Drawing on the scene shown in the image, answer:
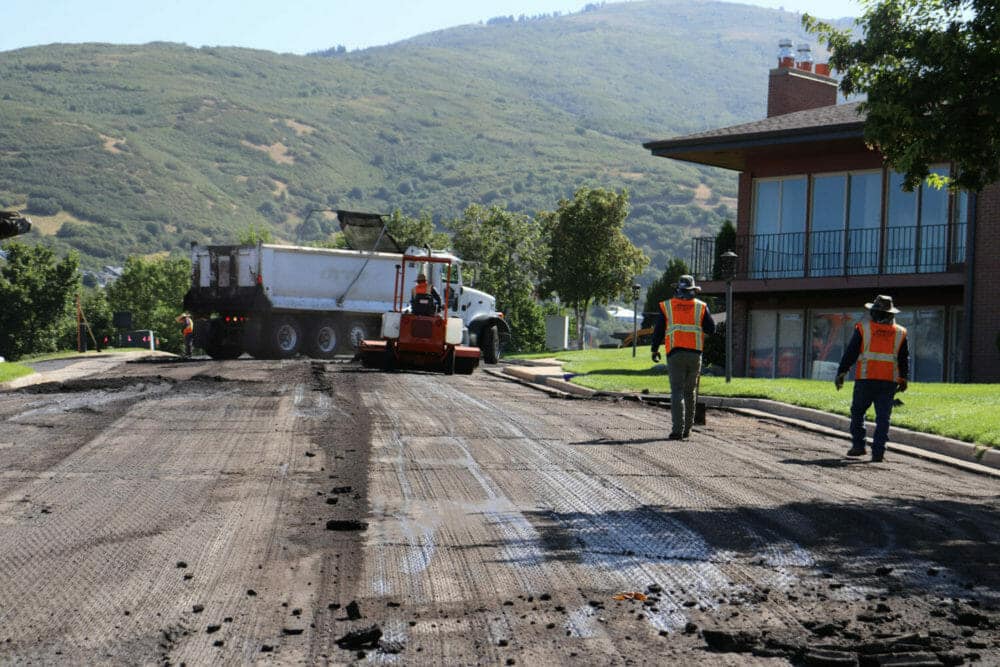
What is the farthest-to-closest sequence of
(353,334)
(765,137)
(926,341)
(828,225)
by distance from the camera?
1. (353,334)
2. (828,225)
3. (765,137)
4. (926,341)

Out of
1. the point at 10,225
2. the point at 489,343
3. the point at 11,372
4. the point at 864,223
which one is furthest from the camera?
the point at 489,343

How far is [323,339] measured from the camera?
37.7 metres

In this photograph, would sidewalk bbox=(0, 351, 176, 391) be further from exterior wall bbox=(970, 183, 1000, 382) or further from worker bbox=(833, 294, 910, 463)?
exterior wall bbox=(970, 183, 1000, 382)

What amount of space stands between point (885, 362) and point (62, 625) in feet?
36.2

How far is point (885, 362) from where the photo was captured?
48.4 feet

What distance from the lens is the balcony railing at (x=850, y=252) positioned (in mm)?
29688

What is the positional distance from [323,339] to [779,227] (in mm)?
13578

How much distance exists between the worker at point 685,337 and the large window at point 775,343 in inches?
676

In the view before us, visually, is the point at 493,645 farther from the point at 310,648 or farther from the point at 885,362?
the point at 885,362

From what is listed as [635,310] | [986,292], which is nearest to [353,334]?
[635,310]

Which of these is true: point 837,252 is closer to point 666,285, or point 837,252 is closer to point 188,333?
point 188,333

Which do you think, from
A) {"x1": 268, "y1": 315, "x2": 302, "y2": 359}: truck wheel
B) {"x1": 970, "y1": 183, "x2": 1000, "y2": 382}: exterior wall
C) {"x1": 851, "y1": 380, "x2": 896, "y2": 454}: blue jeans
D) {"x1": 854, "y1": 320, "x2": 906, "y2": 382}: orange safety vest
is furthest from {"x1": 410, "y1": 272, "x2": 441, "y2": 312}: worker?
{"x1": 851, "y1": 380, "x2": 896, "y2": 454}: blue jeans

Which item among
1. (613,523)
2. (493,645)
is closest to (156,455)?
(613,523)

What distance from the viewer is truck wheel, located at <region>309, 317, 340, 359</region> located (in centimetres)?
3734
